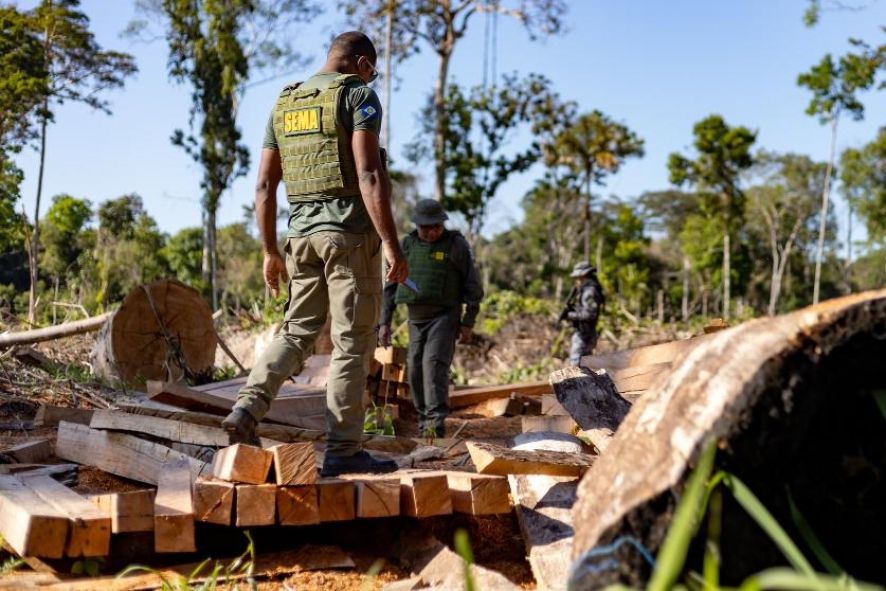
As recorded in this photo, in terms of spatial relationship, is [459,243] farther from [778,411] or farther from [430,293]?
[778,411]

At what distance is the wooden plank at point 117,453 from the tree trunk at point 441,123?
59.7 ft

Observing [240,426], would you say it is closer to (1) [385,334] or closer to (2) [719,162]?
(1) [385,334]

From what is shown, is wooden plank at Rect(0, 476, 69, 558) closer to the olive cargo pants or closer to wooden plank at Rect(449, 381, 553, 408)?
the olive cargo pants

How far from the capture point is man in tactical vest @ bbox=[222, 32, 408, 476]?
4.13 metres

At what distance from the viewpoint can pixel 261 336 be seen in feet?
34.8

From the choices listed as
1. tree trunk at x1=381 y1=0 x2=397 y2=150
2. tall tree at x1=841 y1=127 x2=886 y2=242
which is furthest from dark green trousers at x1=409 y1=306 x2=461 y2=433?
tall tree at x1=841 y1=127 x2=886 y2=242

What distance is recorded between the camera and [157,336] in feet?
27.6

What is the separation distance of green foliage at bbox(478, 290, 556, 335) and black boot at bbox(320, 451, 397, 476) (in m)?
13.7

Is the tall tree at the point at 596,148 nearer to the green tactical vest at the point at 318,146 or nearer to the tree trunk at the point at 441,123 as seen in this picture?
the tree trunk at the point at 441,123

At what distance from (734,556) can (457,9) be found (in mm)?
22495

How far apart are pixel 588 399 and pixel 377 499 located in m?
1.39

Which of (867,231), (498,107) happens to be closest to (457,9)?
(498,107)

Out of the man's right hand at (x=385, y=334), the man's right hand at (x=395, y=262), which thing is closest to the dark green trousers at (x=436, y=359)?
the man's right hand at (x=385, y=334)

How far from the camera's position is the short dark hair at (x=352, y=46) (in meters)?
4.40
